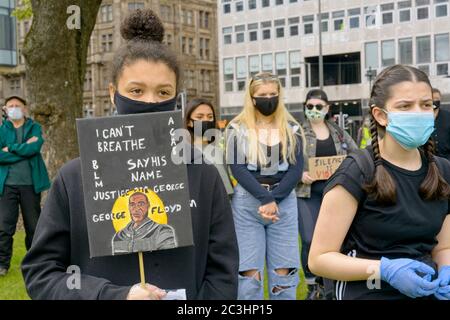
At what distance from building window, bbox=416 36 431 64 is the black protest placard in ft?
152

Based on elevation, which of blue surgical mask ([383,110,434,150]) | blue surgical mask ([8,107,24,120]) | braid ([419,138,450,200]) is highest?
blue surgical mask ([8,107,24,120])

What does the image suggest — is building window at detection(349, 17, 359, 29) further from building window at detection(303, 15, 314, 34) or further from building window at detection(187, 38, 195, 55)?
building window at detection(187, 38, 195, 55)

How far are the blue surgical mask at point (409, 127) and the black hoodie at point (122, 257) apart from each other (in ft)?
2.70

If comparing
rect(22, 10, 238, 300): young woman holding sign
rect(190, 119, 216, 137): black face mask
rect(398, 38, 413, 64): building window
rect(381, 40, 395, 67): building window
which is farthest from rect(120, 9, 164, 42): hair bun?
rect(381, 40, 395, 67): building window

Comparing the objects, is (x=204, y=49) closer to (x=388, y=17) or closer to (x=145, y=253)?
(x=388, y=17)

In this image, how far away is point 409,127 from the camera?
9.55ft

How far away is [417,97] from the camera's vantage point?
299 centimetres

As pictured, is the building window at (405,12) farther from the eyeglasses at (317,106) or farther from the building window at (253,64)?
the eyeglasses at (317,106)

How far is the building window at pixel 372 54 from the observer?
48.2m

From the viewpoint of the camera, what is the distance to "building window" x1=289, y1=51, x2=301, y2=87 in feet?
170

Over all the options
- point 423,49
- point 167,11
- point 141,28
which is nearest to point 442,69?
point 423,49

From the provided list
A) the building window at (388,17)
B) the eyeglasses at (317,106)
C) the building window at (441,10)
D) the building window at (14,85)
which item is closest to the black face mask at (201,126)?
the eyeglasses at (317,106)
